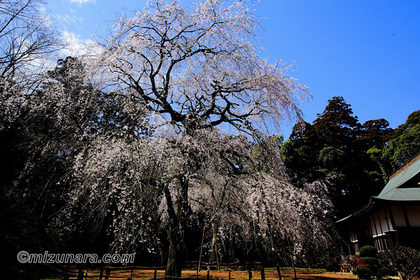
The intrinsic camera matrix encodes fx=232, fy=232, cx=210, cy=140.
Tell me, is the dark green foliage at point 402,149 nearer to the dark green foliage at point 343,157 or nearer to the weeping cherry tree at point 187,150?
the dark green foliage at point 343,157

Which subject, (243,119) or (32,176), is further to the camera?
(243,119)

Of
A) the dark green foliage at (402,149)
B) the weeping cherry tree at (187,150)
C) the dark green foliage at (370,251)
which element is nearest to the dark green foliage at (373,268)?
the dark green foliage at (370,251)

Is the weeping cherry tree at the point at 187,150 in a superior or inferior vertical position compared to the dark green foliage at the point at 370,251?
superior

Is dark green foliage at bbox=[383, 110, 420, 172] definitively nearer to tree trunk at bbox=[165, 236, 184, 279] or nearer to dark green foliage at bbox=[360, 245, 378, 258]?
dark green foliage at bbox=[360, 245, 378, 258]

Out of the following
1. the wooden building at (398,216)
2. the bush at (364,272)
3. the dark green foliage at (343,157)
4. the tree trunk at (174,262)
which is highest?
the dark green foliage at (343,157)

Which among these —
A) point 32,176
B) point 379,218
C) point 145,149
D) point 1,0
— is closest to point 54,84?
point 1,0

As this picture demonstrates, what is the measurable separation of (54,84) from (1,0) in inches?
80.9

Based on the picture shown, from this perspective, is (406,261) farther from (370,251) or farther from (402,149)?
(402,149)

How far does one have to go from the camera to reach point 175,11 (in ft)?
20.2

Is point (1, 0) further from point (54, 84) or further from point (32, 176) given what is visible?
point (32, 176)

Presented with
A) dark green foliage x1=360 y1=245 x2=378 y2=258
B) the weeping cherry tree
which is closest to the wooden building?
dark green foliage x1=360 y1=245 x2=378 y2=258

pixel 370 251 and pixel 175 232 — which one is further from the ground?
pixel 175 232

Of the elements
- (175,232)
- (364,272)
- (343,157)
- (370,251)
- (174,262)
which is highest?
(343,157)

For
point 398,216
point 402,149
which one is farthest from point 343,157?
point 398,216
